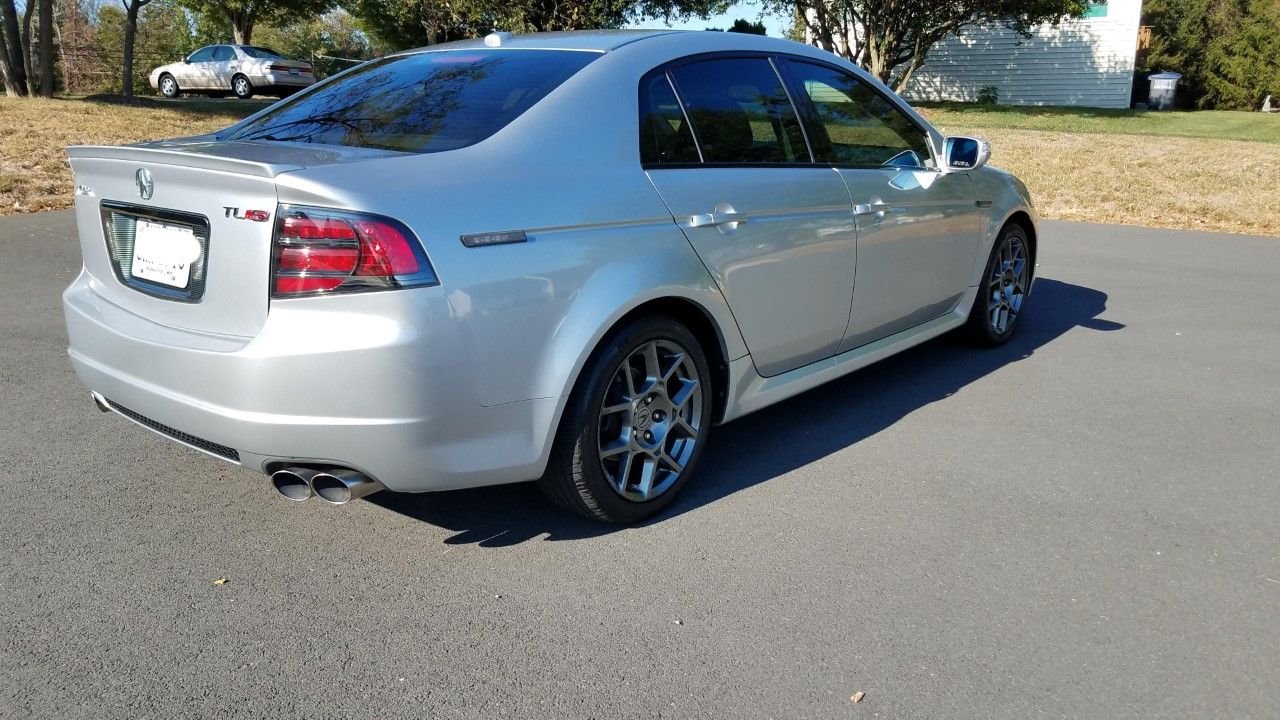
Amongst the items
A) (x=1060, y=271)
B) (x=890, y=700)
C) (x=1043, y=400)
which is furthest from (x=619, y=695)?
(x=1060, y=271)

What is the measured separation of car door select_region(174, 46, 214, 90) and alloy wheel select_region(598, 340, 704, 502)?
29546 millimetres

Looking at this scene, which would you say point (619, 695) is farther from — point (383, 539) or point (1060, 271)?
point (1060, 271)

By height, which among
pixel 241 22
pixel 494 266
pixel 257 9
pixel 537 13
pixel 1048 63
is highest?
pixel 257 9

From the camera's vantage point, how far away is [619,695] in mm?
2672

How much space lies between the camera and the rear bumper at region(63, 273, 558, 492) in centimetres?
282

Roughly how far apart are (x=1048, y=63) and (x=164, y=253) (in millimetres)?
34436

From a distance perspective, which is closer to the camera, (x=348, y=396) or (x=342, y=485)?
(x=348, y=396)

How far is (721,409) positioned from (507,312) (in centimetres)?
124

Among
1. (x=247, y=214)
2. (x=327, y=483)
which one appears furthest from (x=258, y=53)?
(x=327, y=483)

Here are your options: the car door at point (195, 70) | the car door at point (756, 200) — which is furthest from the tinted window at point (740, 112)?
the car door at point (195, 70)

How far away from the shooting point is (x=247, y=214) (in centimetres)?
287

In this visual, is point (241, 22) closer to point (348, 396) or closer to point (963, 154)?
point (963, 154)

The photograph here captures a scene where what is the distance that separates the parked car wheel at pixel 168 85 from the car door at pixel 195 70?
0.17m

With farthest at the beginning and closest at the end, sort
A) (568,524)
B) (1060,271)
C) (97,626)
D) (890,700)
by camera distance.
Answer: (1060,271) → (568,524) → (97,626) → (890,700)
